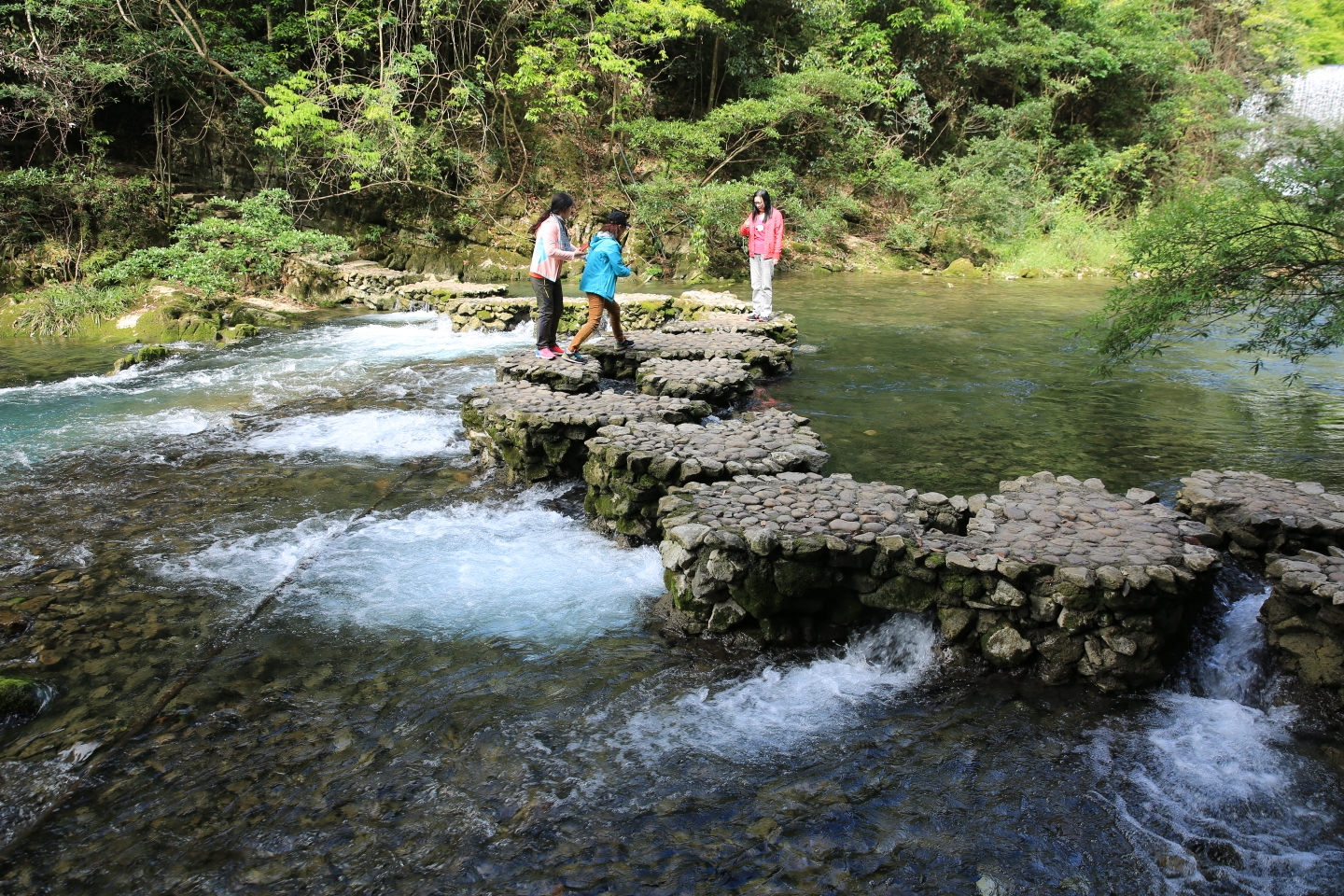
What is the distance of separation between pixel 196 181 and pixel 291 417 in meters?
12.5

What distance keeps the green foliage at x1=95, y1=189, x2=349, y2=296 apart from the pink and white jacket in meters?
8.22

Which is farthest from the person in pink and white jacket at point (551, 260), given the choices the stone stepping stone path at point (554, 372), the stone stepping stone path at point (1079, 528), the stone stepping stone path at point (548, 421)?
the stone stepping stone path at point (1079, 528)

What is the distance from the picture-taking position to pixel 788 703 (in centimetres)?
366

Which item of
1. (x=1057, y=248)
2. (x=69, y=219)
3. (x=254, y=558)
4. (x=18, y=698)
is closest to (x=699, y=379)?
(x=254, y=558)

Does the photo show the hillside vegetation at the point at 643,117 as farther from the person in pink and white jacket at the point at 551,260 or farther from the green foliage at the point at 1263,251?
the green foliage at the point at 1263,251

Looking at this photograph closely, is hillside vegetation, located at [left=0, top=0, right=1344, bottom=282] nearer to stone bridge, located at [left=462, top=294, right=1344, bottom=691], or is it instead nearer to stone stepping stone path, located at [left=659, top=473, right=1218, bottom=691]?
stone bridge, located at [left=462, top=294, right=1344, bottom=691]

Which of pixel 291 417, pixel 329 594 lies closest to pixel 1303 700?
pixel 329 594

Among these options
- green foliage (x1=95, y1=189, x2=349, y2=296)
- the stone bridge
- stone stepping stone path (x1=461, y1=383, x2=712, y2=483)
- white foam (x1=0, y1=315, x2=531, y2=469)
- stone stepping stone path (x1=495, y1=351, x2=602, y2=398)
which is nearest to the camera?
the stone bridge

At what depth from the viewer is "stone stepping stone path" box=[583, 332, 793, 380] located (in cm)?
853

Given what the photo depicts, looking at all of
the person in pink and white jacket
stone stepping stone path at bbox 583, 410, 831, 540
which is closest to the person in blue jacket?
the person in pink and white jacket

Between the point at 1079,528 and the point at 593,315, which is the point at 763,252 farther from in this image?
the point at 1079,528

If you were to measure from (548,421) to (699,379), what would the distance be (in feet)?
5.96

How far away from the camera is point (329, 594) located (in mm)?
4594

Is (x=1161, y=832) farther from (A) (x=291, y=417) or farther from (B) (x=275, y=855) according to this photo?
(A) (x=291, y=417)
